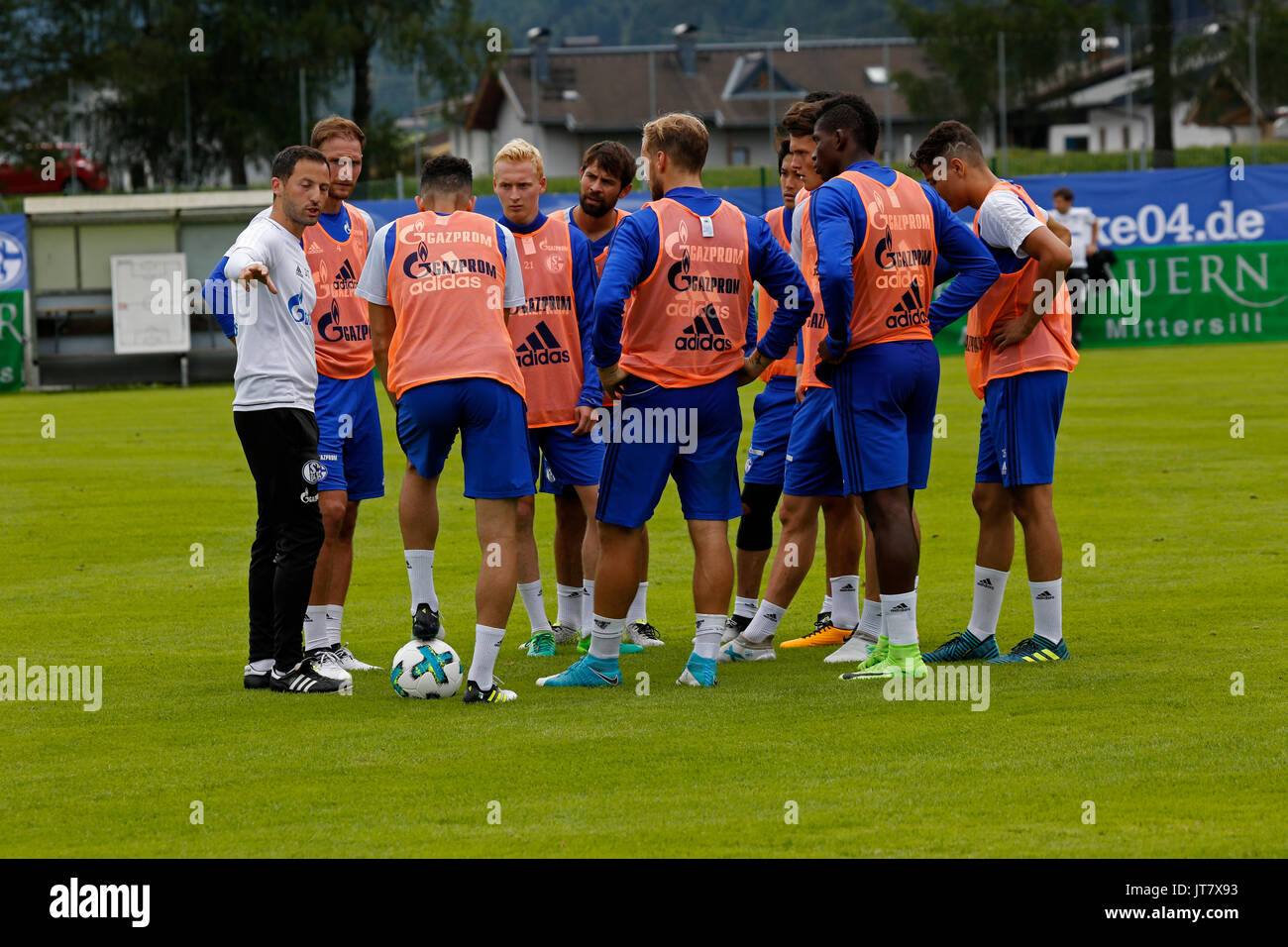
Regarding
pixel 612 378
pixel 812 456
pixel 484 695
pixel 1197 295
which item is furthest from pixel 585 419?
pixel 1197 295

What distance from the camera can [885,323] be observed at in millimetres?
7164

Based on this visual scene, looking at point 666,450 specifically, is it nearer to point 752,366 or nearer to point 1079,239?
point 752,366

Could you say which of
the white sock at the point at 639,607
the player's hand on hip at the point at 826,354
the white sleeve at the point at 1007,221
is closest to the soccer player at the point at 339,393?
the white sock at the point at 639,607

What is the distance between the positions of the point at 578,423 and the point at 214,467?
9539 mm

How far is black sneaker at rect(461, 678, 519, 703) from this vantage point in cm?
681

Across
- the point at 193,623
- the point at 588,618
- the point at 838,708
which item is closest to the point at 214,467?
the point at 193,623

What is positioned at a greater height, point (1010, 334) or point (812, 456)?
point (1010, 334)

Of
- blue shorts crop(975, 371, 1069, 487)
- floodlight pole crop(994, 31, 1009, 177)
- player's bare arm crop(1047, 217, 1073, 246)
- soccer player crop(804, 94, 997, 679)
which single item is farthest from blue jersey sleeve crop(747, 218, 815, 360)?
floodlight pole crop(994, 31, 1009, 177)

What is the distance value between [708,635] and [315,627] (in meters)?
1.97

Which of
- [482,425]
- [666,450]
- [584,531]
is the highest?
[482,425]

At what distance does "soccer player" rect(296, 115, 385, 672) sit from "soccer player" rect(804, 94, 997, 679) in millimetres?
2321

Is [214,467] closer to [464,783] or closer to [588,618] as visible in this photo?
[588,618]

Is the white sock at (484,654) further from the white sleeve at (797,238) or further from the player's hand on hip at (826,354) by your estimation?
the white sleeve at (797,238)
